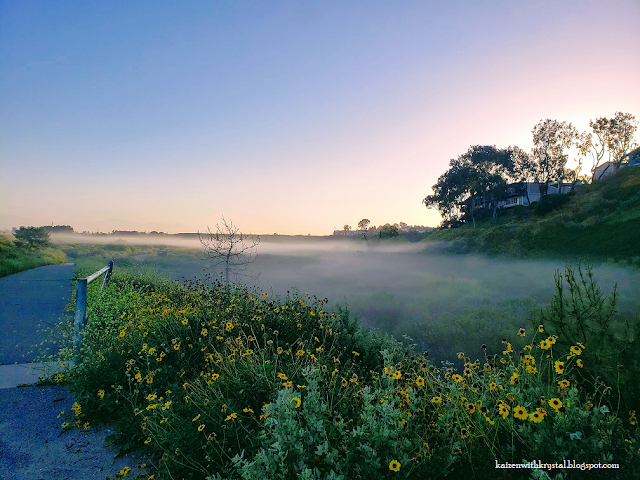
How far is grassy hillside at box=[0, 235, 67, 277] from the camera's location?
17.6 metres

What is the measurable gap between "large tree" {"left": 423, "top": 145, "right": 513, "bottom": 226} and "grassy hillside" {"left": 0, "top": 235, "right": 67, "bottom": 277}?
39.7 meters

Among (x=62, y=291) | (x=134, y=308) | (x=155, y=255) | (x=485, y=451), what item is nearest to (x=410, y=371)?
(x=485, y=451)

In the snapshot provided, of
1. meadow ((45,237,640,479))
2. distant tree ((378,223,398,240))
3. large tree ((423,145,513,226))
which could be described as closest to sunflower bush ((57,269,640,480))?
meadow ((45,237,640,479))

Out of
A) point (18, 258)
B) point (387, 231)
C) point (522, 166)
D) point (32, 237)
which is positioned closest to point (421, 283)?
point (387, 231)

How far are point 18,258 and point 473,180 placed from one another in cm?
4231

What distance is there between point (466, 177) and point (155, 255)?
34832 millimetres

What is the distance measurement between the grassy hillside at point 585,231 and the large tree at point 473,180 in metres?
11.5

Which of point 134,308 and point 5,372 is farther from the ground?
point 134,308

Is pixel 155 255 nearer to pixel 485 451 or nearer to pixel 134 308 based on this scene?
pixel 134 308

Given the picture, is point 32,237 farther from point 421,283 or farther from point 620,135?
point 620,135

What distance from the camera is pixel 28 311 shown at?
31.5ft

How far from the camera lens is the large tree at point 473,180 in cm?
4197

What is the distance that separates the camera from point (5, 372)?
5.53 m

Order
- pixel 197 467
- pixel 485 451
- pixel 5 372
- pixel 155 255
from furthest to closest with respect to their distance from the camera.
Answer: pixel 155 255 < pixel 5 372 < pixel 197 467 < pixel 485 451
